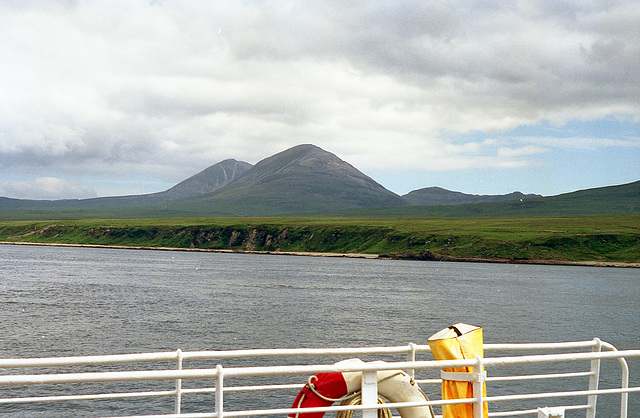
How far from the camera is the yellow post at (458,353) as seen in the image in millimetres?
8094

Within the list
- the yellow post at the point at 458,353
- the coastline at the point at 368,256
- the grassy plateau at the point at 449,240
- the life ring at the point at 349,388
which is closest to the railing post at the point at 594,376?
the yellow post at the point at 458,353

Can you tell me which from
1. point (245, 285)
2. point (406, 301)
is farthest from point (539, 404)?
point (245, 285)

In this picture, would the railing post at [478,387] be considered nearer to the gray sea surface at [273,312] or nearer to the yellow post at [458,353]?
the yellow post at [458,353]

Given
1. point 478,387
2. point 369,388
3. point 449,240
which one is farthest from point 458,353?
point 449,240

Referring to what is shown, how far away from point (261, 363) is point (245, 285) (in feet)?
154

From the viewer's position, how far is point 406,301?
68562 millimetres

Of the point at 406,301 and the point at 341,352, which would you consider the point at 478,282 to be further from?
the point at 341,352

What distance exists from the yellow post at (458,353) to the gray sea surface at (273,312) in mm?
20413

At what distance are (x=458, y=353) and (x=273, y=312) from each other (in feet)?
168

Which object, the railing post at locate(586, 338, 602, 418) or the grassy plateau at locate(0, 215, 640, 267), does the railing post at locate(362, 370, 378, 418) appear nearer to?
the railing post at locate(586, 338, 602, 418)

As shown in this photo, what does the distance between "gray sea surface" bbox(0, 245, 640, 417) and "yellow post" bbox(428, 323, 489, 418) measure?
2041 cm

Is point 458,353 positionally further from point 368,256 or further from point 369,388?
point 368,256

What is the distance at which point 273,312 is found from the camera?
5853 centimetres

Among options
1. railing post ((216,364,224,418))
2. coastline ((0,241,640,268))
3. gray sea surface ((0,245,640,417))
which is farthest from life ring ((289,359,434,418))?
coastline ((0,241,640,268))
